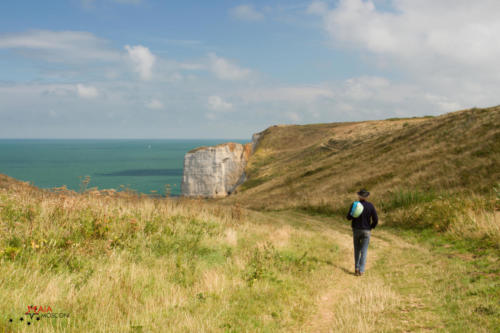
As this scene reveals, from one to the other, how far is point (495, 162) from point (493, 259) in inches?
521

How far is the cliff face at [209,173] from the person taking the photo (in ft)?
236

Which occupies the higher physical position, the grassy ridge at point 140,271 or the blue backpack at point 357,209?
the blue backpack at point 357,209

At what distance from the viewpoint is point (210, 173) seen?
72.1 meters

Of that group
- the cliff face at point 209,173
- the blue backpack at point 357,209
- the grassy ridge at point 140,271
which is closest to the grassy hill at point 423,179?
the blue backpack at point 357,209

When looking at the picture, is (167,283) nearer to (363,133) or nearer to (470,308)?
(470,308)

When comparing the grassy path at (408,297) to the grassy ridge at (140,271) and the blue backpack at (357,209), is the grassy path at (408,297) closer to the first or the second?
the grassy ridge at (140,271)

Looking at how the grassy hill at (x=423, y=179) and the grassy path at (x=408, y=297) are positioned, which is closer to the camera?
the grassy path at (x=408, y=297)

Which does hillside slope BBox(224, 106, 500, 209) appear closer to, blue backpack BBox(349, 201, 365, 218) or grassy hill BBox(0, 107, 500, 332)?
grassy hill BBox(0, 107, 500, 332)

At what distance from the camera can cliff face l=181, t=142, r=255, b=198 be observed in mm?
72062

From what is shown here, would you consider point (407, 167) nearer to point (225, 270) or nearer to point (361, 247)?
point (361, 247)

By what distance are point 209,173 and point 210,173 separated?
0.69 feet

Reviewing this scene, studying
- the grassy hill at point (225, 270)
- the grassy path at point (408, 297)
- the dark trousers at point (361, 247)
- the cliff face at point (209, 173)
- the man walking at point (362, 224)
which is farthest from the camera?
the cliff face at point (209, 173)

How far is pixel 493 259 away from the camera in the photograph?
8938 mm

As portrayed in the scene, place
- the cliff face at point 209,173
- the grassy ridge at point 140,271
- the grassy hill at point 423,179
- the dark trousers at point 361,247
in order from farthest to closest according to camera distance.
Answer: the cliff face at point 209,173 < the grassy hill at point 423,179 < the dark trousers at point 361,247 < the grassy ridge at point 140,271
